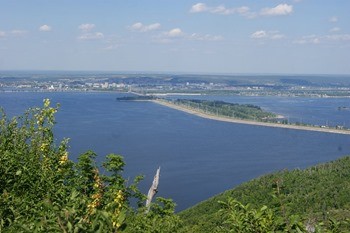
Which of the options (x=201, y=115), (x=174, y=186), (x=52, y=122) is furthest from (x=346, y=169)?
(x=201, y=115)


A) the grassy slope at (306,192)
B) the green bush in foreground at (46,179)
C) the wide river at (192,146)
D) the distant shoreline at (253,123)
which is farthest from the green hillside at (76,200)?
the distant shoreline at (253,123)

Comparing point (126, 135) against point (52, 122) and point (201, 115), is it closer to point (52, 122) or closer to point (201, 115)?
point (201, 115)

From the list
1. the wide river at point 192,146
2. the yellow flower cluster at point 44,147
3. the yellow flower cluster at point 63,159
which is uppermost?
the yellow flower cluster at point 44,147

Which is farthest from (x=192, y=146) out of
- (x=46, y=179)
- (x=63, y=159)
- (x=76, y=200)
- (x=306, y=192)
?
(x=76, y=200)

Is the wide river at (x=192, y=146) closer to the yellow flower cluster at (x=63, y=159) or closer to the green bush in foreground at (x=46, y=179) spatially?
the green bush in foreground at (x=46, y=179)

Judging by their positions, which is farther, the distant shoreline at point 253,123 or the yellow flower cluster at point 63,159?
the distant shoreline at point 253,123

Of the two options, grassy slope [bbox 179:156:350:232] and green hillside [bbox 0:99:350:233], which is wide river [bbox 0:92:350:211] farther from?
green hillside [bbox 0:99:350:233]

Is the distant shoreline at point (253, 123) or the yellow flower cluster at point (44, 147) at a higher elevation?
the yellow flower cluster at point (44, 147)

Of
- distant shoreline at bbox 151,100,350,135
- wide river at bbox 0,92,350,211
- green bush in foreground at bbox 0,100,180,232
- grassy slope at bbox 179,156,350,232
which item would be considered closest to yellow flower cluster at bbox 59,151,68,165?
green bush in foreground at bbox 0,100,180,232

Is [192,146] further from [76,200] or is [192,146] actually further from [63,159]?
[76,200]
